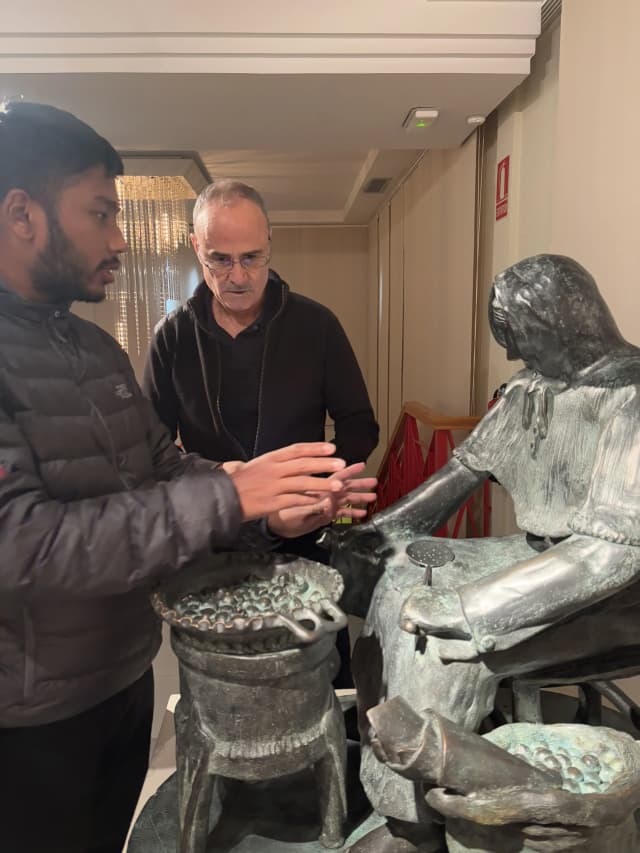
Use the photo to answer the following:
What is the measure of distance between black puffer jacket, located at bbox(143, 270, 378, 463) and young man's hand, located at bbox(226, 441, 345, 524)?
63 cm

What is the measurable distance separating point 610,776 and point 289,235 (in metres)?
4.51

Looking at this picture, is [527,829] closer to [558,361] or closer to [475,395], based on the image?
[558,361]

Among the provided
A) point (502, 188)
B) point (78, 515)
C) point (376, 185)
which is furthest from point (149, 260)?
point (78, 515)

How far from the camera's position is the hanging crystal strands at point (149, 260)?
2900mm

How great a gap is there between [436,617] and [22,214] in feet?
2.45

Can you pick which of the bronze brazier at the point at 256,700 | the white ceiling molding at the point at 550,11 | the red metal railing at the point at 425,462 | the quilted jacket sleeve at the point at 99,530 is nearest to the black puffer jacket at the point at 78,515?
the quilted jacket sleeve at the point at 99,530

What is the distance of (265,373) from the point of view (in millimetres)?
1399

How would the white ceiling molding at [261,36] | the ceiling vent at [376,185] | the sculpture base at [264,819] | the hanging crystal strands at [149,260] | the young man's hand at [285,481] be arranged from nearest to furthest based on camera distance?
the young man's hand at [285,481], the sculpture base at [264,819], the white ceiling molding at [261,36], the hanging crystal strands at [149,260], the ceiling vent at [376,185]

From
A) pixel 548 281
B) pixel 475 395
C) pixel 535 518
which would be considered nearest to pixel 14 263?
pixel 548 281

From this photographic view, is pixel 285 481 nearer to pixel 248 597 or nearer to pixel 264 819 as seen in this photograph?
pixel 248 597

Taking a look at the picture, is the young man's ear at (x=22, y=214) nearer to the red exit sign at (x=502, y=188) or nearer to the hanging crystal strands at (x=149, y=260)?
the red exit sign at (x=502, y=188)

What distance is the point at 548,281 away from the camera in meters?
0.80

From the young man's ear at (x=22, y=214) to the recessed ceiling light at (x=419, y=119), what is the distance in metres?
1.38

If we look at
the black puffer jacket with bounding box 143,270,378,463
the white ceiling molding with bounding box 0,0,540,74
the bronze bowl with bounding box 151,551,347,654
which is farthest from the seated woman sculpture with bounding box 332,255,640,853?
the white ceiling molding with bounding box 0,0,540,74
